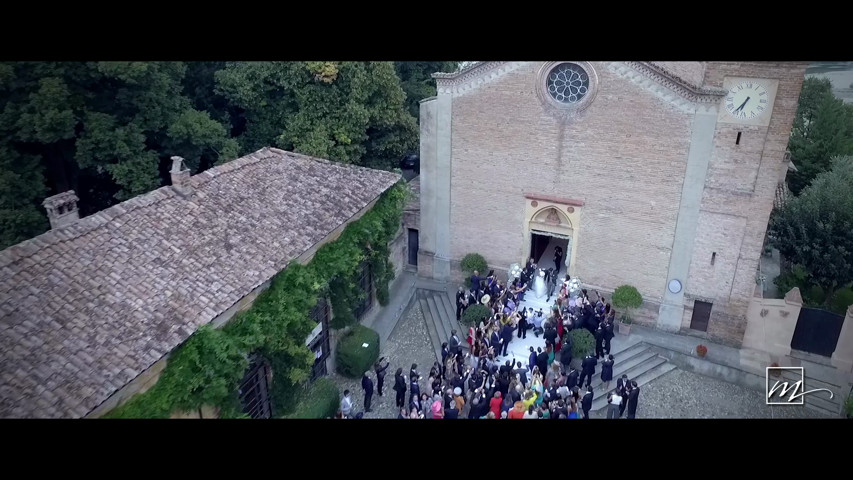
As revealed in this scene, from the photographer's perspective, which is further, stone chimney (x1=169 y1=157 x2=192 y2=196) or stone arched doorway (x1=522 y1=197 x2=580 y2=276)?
stone arched doorway (x1=522 y1=197 x2=580 y2=276)

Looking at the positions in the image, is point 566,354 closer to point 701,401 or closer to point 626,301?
point 626,301

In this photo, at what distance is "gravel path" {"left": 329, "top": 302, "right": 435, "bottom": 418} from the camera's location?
16781mm

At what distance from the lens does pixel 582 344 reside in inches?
680

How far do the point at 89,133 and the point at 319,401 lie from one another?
1266 centimetres

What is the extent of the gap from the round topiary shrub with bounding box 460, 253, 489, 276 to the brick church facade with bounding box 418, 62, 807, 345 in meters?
0.36

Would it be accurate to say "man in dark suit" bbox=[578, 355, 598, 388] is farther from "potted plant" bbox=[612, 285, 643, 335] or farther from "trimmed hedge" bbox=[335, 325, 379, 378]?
"trimmed hedge" bbox=[335, 325, 379, 378]

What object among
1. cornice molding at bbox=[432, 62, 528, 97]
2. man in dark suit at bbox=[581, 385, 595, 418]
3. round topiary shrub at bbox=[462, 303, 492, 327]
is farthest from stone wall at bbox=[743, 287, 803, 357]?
cornice molding at bbox=[432, 62, 528, 97]
